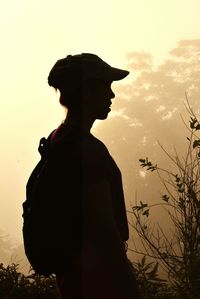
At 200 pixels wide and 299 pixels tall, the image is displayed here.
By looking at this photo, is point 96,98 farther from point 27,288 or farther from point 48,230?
point 27,288

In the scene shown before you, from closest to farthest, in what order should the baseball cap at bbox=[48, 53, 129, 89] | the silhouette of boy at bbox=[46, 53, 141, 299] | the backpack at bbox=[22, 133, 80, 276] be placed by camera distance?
the silhouette of boy at bbox=[46, 53, 141, 299] → the backpack at bbox=[22, 133, 80, 276] → the baseball cap at bbox=[48, 53, 129, 89]

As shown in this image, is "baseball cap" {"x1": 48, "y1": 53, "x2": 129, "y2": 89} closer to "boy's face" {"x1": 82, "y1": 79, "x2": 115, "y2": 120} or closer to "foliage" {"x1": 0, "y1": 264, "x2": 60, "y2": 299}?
"boy's face" {"x1": 82, "y1": 79, "x2": 115, "y2": 120}

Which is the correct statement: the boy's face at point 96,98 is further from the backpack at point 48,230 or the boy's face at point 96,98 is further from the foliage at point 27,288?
the foliage at point 27,288

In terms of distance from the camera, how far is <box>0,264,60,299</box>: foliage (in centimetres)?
552

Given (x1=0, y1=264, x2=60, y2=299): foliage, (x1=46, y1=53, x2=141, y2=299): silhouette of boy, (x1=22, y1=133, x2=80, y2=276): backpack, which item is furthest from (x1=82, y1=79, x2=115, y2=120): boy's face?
(x1=0, y1=264, x2=60, y2=299): foliage

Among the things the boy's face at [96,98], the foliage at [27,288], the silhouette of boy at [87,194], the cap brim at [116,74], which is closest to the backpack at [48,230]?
the silhouette of boy at [87,194]

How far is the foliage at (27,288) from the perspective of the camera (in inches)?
217

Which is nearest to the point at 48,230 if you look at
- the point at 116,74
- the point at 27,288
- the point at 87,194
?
the point at 87,194

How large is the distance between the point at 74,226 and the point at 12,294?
4.35 meters

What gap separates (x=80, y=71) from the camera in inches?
72.1

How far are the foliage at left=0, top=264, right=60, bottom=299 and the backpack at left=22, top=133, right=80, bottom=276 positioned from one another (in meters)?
4.05

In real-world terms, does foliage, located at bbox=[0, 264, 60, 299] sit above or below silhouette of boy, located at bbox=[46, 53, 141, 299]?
above

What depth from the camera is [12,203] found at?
131 metres

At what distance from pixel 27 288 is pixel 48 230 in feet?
14.2
